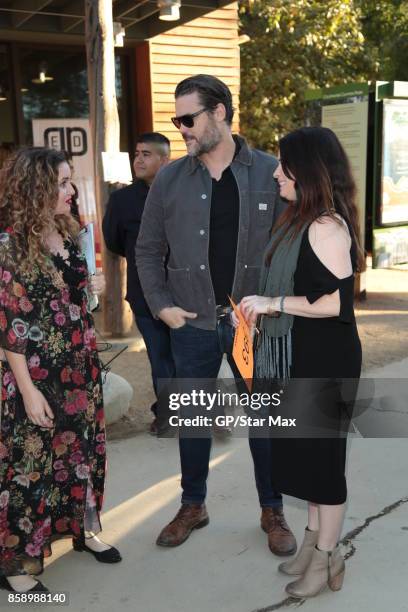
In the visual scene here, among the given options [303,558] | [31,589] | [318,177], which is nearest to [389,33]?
[318,177]

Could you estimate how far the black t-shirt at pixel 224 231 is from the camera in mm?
2904

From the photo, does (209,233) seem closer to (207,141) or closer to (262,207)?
(262,207)

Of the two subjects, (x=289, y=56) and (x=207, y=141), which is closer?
(x=207, y=141)

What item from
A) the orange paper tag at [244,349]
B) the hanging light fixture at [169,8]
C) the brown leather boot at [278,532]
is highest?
the hanging light fixture at [169,8]

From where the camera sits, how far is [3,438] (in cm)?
257

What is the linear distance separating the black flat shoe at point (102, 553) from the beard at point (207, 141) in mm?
1686

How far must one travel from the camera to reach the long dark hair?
2.30m

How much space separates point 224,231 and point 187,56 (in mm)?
5971

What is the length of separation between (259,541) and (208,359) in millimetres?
829

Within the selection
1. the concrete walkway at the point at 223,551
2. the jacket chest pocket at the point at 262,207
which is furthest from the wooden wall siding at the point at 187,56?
the jacket chest pocket at the point at 262,207

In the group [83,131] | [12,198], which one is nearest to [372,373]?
[12,198]

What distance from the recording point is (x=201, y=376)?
302 cm

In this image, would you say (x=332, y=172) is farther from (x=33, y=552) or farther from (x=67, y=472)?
(x=33, y=552)

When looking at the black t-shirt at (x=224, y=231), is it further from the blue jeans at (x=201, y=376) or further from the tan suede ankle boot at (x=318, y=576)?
the tan suede ankle boot at (x=318, y=576)
